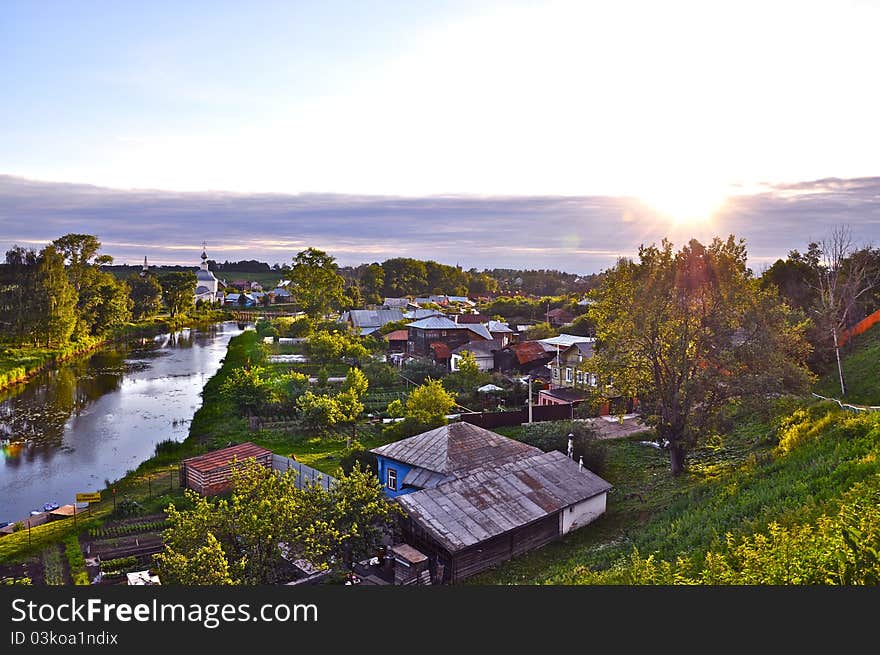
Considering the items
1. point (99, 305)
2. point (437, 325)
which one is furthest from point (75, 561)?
point (99, 305)

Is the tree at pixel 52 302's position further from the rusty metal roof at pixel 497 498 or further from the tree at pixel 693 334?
the tree at pixel 693 334

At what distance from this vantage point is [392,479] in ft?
65.6

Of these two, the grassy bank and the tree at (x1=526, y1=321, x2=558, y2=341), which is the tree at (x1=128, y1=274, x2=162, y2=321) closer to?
the tree at (x1=526, y1=321, x2=558, y2=341)

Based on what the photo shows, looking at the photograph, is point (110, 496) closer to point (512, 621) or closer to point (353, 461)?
point (353, 461)

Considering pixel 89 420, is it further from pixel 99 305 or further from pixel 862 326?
pixel 862 326

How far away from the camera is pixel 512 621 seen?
18.2ft

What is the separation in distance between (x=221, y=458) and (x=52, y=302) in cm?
4255

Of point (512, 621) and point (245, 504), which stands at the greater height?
point (512, 621)

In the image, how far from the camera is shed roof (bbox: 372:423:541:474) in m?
18.4

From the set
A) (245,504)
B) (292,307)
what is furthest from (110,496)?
(292,307)

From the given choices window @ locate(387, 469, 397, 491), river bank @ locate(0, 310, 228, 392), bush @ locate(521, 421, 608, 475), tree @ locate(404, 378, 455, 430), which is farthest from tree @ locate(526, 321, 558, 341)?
river bank @ locate(0, 310, 228, 392)

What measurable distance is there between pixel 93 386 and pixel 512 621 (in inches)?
1821

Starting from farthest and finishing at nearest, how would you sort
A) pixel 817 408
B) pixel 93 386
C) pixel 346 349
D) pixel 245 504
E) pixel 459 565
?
pixel 346 349 < pixel 93 386 < pixel 817 408 < pixel 459 565 < pixel 245 504

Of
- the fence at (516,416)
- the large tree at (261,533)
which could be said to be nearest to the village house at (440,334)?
the fence at (516,416)
